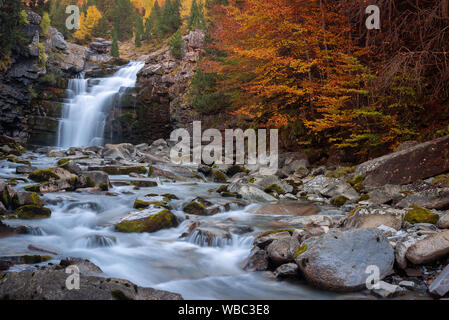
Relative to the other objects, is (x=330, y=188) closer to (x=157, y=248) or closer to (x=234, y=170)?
(x=157, y=248)

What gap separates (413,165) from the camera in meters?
7.11

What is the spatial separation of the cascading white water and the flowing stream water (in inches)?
616

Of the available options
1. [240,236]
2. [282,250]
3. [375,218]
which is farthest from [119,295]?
[375,218]

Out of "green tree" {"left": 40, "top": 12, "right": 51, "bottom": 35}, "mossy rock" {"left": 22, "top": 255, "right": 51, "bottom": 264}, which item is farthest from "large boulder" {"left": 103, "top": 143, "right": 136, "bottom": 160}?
"green tree" {"left": 40, "top": 12, "right": 51, "bottom": 35}

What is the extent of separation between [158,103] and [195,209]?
21302 millimetres

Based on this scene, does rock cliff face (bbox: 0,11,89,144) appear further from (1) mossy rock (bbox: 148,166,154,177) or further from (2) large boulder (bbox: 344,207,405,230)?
(2) large boulder (bbox: 344,207,405,230)

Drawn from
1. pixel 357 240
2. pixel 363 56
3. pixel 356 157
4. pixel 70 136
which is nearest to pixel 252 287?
pixel 357 240

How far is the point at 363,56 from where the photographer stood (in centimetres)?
1066

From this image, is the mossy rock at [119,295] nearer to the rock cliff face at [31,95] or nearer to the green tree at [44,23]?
the rock cliff face at [31,95]

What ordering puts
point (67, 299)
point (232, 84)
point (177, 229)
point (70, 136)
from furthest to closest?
point (70, 136)
point (232, 84)
point (177, 229)
point (67, 299)

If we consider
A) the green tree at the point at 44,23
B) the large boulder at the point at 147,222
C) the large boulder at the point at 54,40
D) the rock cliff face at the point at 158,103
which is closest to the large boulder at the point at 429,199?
the large boulder at the point at 147,222

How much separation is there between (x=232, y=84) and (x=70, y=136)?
581 inches

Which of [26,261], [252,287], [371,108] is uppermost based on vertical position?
[371,108]

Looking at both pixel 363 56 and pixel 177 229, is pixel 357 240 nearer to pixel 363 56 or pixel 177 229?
pixel 177 229
